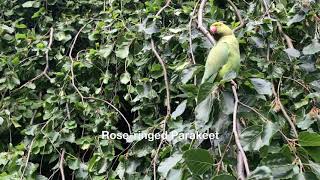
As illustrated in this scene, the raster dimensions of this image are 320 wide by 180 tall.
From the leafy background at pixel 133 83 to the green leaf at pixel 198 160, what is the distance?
0.14ft

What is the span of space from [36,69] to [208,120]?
4.50 ft

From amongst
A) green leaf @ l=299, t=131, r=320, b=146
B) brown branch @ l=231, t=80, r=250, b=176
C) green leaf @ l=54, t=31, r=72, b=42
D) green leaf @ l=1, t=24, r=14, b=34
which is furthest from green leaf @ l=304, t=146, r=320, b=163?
green leaf @ l=1, t=24, r=14, b=34

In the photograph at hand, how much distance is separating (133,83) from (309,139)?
1127 millimetres

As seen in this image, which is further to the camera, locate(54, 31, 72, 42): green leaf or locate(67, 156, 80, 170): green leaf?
locate(54, 31, 72, 42): green leaf

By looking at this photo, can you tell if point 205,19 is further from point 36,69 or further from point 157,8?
point 36,69

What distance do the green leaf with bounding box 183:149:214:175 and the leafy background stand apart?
0.04 m

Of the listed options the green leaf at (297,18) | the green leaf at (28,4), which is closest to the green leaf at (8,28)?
the green leaf at (28,4)

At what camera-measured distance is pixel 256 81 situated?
95 centimetres

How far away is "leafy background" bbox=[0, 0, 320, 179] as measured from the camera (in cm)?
106

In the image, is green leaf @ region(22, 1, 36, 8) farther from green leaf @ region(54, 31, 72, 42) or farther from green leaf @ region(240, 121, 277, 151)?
green leaf @ region(240, 121, 277, 151)

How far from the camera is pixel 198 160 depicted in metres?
0.79

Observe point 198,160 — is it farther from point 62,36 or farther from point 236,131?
point 62,36

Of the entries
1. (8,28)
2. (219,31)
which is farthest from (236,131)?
(8,28)

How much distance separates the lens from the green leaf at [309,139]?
0.79 metres
